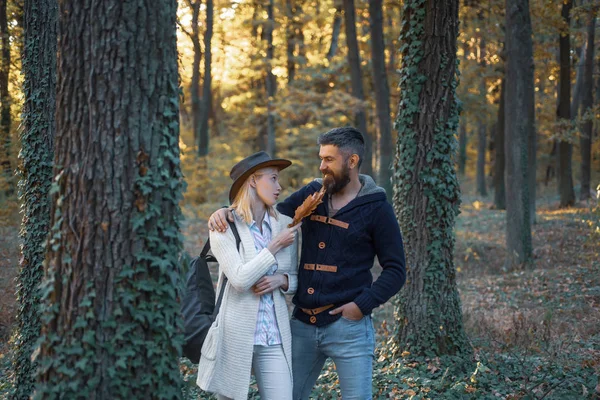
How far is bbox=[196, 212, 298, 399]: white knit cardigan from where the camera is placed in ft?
12.6

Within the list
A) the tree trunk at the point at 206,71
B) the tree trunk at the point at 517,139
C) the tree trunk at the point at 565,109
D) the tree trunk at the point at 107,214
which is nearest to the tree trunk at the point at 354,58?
the tree trunk at the point at 517,139

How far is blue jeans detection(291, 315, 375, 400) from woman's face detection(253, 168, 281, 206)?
0.94 metres

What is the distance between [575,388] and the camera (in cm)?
562

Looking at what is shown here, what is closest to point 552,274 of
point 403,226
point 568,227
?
point 568,227

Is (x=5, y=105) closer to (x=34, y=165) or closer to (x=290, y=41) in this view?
(x=34, y=165)

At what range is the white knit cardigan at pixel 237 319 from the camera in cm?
385

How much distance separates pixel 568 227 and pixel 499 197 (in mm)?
6020

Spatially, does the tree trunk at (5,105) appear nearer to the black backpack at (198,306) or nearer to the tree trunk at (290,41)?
the black backpack at (198,306)

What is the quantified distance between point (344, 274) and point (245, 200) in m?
0.88

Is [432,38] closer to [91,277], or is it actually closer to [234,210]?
[234,210]

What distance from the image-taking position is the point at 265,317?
3.99m

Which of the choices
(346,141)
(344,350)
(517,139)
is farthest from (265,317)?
(517,139)

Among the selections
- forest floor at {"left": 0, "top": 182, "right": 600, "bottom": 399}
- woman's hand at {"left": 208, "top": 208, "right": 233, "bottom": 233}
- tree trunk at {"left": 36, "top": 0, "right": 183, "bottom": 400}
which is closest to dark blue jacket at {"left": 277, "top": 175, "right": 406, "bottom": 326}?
woman's hand at {"left": 208, "top": 208, "right": 233, "bottom": 233}

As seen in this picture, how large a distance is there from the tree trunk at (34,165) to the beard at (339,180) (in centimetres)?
316
